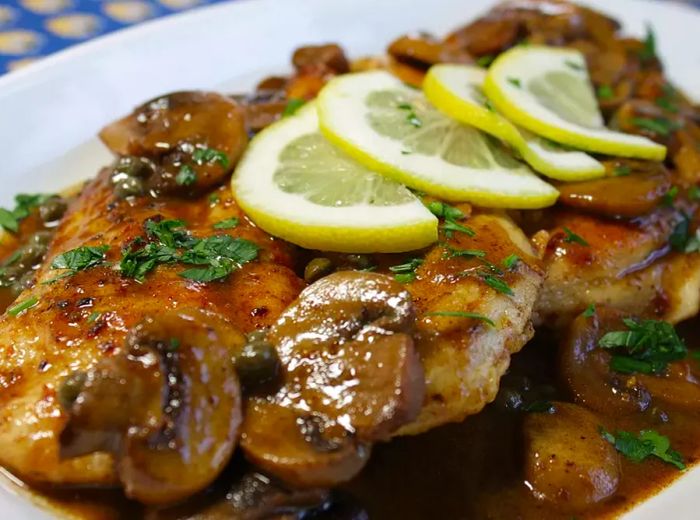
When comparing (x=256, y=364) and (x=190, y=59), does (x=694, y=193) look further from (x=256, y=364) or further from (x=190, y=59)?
(x=190, y=59)

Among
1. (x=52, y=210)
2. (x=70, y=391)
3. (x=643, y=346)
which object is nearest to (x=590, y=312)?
(x=643, y=346)

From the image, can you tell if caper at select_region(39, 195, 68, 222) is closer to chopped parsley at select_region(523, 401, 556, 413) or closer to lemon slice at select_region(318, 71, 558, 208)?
lemon slice at select_region(318, 71, 558, 208)

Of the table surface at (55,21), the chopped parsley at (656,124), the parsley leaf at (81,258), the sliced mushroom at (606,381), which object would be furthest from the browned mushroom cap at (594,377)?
the table surface at (55,21)

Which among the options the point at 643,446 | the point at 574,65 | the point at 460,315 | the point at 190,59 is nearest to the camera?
the point at 460,315

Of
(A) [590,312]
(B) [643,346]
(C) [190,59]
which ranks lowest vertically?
(B) [643,346]

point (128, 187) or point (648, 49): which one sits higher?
point (128, 187)
